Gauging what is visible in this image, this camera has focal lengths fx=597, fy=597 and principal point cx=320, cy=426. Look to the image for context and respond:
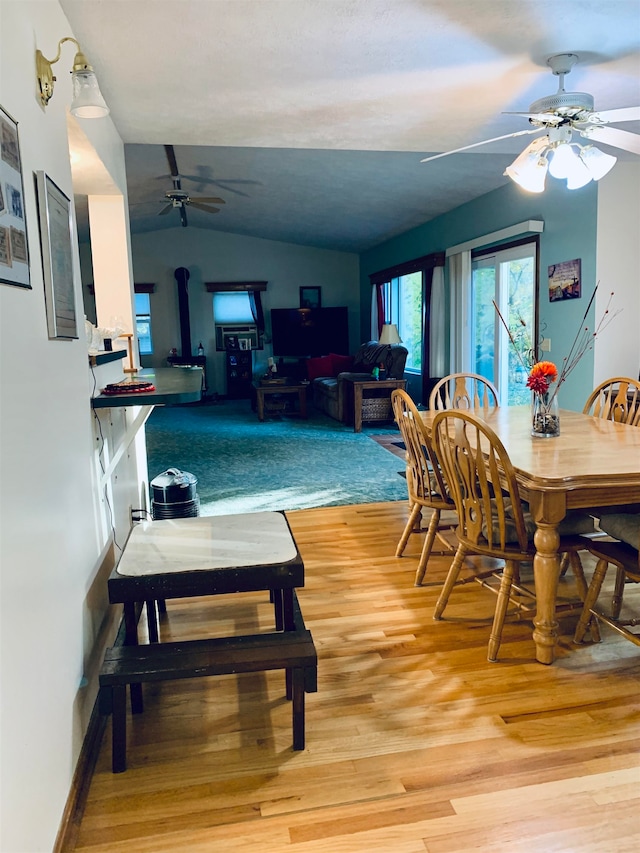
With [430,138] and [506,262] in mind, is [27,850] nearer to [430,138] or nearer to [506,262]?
[430,138]

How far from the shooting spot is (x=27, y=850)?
47.0 inches

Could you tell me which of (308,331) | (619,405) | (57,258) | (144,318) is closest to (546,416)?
(619,405)

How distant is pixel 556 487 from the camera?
1.97 meters

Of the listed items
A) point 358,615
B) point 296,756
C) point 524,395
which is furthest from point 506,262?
point 296,756

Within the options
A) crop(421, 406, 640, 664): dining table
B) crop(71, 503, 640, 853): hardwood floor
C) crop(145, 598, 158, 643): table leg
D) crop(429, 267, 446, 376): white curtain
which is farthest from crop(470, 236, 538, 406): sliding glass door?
crop(145, 598, 158, 643): table leg

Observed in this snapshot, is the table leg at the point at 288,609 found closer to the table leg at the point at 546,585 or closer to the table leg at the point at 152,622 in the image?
the table leg at the point at 152,622

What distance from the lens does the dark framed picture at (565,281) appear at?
458cm

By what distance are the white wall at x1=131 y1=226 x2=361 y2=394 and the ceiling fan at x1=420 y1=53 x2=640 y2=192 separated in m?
7.96

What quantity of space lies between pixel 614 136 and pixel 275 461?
3.73m

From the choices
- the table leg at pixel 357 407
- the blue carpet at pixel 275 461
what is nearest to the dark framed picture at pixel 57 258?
the blue carpet at pixel 275 461

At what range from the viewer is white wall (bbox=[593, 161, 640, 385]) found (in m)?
4.26

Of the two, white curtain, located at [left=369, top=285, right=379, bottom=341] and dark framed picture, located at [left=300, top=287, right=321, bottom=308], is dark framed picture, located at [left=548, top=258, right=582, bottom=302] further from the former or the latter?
dark framed picture, located at [left=300, top=287, right=321, bottom=308]

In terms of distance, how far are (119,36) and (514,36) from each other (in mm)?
1437

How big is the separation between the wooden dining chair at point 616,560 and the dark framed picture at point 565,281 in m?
2.81
